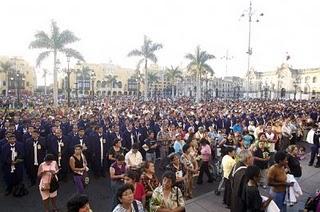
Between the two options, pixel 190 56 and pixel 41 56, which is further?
pixel 190 56

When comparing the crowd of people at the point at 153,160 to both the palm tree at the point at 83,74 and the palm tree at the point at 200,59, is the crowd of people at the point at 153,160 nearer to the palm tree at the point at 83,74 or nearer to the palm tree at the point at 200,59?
the palm tree at the point at 200,59

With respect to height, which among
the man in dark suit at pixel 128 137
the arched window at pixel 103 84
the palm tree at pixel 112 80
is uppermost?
the palm tree at pixel 112 80

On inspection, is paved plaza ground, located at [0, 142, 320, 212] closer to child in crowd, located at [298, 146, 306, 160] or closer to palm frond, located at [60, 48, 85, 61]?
child in crowd, located at [298, 146, 306, 160]

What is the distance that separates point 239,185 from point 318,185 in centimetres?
570

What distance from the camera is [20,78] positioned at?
260 ft

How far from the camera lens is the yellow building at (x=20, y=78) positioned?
Answer: 260ft

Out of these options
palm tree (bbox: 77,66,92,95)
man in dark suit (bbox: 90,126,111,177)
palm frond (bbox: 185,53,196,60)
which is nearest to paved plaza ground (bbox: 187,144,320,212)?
man in dark suit (bbox: 90,126,111,177)

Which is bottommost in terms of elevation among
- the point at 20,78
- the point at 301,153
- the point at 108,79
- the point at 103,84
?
the point at 301,153

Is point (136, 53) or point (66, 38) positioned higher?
point (66, 38)

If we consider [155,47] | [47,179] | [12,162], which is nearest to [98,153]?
[12,162]

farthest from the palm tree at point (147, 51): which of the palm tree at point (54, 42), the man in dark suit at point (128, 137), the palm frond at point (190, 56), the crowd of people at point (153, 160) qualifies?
the man in dark suit at point (128, 137)

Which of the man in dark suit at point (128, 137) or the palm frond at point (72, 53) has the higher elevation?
the palm frond at point (72, 53)

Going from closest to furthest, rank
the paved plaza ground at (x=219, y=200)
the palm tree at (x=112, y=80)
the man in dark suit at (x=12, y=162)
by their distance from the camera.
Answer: the paved plaza ground at (x=219, y=200)
the man in dark suit at (x=12, y=162)
the palm tree at (x=112, y=80)

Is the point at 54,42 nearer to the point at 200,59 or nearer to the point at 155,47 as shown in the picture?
the point at 155,47
